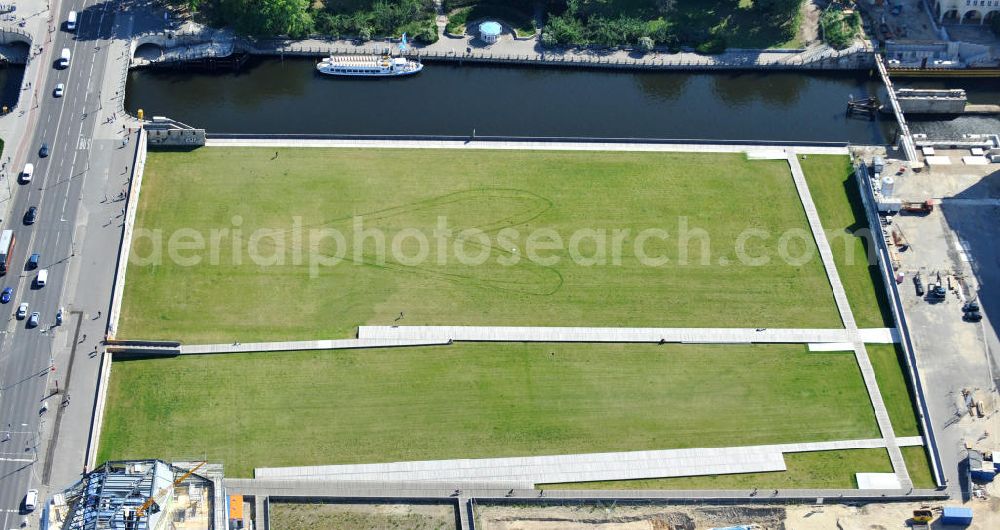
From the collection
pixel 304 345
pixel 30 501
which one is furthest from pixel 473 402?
pixel 30 501

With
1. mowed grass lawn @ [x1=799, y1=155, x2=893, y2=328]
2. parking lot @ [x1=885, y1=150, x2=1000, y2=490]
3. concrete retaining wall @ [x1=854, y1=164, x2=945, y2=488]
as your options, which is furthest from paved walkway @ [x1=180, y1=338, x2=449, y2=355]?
parking lot @ [x1=885, y1=150, x2=1000, y2=490]

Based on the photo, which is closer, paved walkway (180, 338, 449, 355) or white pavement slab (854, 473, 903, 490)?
white pavement slab (854, 473, 903, 490)

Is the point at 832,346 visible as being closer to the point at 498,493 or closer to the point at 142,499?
the point at 498,493

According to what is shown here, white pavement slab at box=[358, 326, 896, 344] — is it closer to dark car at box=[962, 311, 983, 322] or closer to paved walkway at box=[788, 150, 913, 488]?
paved walkway at box=[788, 150, 913, 488]

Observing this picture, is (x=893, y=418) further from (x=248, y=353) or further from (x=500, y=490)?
(x=248, y=353)

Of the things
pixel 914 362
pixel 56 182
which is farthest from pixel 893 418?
pixel 56 182

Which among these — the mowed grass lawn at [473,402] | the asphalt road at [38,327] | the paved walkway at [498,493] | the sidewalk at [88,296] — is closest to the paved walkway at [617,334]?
the mowed grass lawn at [473,402]
